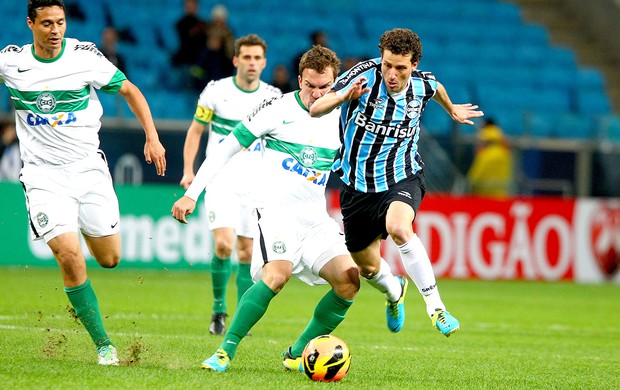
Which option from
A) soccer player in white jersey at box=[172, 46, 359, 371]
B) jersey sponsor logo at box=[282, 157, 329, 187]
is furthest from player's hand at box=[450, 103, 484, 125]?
jersey sponsor logo at box=[282, 157, 329, 187]

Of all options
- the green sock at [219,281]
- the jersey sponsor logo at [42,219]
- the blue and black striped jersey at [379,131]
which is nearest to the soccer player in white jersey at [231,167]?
the green sock at [219,281]

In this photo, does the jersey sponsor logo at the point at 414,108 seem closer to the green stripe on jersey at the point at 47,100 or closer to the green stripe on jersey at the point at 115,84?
the green stripe on jersey at the point at 115,84

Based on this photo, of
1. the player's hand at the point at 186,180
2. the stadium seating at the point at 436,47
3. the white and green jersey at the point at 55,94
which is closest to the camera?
the white and green jersey at the point at 55,94

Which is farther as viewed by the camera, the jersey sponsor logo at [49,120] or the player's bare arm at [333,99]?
the jersey sponsor logo at [49,120]

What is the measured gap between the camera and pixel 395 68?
7.19 meters

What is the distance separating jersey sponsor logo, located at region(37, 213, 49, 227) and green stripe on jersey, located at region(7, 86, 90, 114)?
2.11 feet

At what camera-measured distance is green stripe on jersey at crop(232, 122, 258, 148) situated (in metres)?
6.95

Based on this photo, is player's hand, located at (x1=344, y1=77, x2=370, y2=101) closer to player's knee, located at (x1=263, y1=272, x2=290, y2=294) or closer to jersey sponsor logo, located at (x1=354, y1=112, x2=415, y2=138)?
jersey sponsor logo, located at (x1=354, y1=112, x2=415, y2=138)

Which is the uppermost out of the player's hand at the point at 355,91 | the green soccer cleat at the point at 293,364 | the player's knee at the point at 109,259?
the player's hand at the point at 355,91

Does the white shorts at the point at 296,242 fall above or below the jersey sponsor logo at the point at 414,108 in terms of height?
below

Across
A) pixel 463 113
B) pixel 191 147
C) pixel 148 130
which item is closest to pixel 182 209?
pixel 148 130

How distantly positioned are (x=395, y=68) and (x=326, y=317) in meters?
1.63

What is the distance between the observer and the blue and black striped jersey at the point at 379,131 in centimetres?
752

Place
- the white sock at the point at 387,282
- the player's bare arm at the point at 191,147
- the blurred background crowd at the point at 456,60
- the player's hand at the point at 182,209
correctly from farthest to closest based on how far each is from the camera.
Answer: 1. the blurred background crowd at the point at 456,60
2. the player's bare arm at the point at 191,147
3. the white sock at the point at 387,282
4. the player's hand at the point at 182,209
